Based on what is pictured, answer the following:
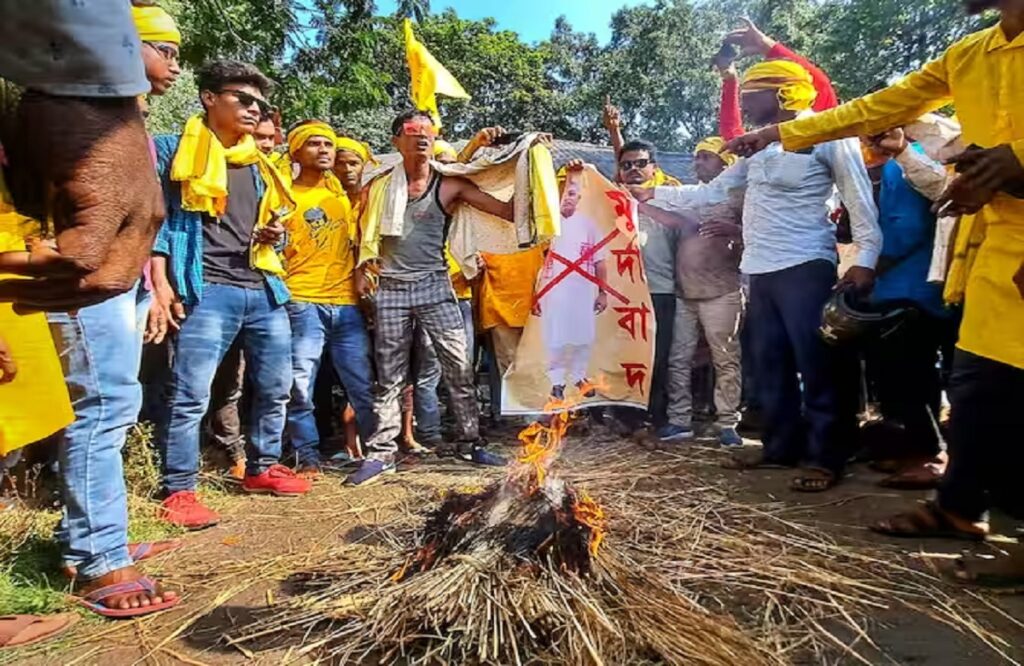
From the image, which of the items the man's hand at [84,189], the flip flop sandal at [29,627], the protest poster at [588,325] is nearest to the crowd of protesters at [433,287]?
the man's hand at [84,189]

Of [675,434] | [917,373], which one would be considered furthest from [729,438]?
[917,373]

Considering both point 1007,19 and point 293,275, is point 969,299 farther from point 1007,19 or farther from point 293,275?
point 293,275

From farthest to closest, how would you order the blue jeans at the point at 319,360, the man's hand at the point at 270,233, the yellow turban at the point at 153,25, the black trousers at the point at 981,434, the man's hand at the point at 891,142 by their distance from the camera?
1. the blue jeans at the point at 319,360
2. the man's hand at the point at 270,233
3. the man's hand at the point at 891,142
4. the yellow turban at the point at 153,25
5. the black trousers at the point at 981,434

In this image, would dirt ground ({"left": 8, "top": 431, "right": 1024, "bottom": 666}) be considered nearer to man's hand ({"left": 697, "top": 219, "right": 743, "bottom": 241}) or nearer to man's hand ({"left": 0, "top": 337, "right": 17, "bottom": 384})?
man's hand ({"left": 0, "top": 337, "right": 17, "bottom": 384})

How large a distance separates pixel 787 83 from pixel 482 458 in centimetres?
298

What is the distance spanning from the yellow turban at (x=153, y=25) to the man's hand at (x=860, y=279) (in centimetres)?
349

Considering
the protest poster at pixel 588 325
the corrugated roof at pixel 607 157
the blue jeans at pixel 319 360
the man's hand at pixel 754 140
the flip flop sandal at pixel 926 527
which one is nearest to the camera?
the flip flop sandal at pixel 926 527

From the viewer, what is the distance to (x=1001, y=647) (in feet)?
7.64

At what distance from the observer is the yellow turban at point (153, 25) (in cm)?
334

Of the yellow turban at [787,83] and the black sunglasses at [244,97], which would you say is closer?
the black sunglasses at [244,97]

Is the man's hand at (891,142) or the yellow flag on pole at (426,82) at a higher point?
the yellow flag on pole at (426,82)

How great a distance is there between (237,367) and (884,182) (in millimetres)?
4007

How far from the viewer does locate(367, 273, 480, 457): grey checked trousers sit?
5.04 metres

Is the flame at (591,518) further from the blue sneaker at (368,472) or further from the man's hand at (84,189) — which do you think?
the blue sneaker at (368,472)
